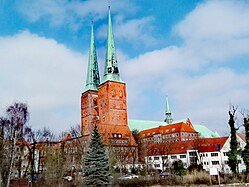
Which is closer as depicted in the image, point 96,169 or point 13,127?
point 96,169

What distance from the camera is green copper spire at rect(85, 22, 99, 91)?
304ft

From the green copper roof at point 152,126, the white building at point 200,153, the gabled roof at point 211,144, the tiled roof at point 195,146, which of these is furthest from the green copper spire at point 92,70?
the gabled roof at point 211,144

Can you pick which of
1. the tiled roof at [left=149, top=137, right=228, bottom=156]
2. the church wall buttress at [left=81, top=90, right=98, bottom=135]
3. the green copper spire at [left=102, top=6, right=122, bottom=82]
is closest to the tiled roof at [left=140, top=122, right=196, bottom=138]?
the tiled roof at [left=149, top=137, right=228, bottom=156]

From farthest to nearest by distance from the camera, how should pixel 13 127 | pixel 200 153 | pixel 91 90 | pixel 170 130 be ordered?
pixel 170 130, pixel 91 90, pixel 200 153, pixel 13 127

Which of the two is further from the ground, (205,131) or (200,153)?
(205,131)

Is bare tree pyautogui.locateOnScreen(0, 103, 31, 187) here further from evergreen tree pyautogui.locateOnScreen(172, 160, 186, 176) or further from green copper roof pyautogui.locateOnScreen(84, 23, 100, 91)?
green copper roof pyautogui.locateOnScreen(84, 23, 100, 91)

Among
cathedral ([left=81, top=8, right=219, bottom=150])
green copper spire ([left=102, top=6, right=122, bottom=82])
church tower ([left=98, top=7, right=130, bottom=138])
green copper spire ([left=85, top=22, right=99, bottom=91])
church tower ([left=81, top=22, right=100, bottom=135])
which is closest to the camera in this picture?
cathedral ([left=81, top=8, right=219, bottom=150])

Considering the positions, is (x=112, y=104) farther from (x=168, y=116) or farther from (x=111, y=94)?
(x=168, y=116)

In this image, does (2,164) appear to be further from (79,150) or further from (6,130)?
(79,150)

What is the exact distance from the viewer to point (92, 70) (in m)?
93.1

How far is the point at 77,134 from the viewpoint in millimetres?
56906

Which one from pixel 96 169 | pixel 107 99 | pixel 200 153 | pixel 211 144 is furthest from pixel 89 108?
pixel 96 169

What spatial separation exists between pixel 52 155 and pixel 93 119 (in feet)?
188

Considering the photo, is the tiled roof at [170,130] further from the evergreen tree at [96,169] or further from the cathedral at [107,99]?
the evergreen tree at [96,169]
